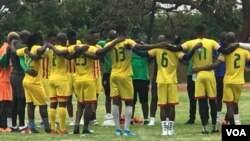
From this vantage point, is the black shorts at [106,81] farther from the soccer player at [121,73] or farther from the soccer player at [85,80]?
the soccer player at [121,73]

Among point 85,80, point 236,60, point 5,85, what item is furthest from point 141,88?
point 236,60

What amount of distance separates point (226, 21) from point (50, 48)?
32525mm

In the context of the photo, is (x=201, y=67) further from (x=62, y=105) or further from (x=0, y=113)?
(x=0, y=113)

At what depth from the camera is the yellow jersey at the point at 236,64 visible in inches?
602

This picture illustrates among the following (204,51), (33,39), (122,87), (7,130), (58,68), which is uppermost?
(33,39)

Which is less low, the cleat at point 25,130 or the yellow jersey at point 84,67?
the yellow jersey at point 84,67

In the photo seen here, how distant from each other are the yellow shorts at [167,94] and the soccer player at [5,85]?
11.6ft

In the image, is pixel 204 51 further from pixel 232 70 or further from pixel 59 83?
pixel 59 83

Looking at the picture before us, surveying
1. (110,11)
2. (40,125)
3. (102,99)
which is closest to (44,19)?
(110,11)

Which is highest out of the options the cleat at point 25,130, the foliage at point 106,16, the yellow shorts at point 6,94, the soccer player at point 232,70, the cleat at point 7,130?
the foliage at point 106,16

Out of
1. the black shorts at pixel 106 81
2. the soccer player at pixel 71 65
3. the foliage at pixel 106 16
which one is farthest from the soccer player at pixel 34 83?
the foliage at pixel 106 16

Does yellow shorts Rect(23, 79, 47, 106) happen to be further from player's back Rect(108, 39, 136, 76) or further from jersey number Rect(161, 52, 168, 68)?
jersey number Rect(161, 52, 168, 68)

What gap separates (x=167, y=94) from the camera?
608 inches

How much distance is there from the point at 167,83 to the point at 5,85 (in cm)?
388
